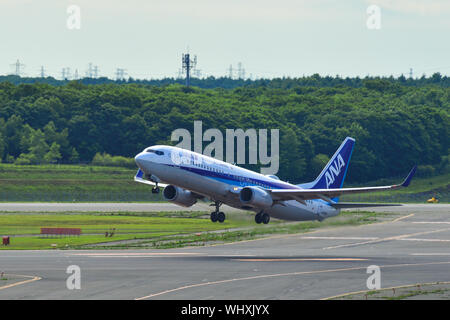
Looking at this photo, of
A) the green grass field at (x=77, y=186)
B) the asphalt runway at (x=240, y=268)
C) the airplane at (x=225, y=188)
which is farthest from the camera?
the green grass field at (x=77, y=186)

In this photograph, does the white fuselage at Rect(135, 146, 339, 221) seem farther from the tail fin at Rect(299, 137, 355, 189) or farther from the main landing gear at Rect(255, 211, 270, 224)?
the tail fin at Rect(299, 137, 355, 189)

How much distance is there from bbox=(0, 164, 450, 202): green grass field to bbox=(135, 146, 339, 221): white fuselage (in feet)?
227

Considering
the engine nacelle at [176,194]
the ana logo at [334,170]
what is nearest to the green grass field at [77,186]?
the ana logo at [334,170]

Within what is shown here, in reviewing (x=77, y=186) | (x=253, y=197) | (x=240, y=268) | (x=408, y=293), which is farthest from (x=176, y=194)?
(x=77, y=186)

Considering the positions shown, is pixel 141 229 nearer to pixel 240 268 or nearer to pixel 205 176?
pixel 205 176

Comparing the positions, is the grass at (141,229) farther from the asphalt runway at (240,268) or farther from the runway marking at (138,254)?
the runway marking at (138,254)

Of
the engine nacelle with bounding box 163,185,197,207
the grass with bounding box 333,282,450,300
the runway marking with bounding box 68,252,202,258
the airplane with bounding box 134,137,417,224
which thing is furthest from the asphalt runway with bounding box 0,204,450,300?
the engine nacelle with bounding box 163,185,197,207

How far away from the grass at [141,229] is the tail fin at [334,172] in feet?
15.4

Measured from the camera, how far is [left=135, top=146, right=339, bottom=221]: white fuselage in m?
73.4

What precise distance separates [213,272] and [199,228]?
42.7 m

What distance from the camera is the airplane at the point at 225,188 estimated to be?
73750 millimetres
